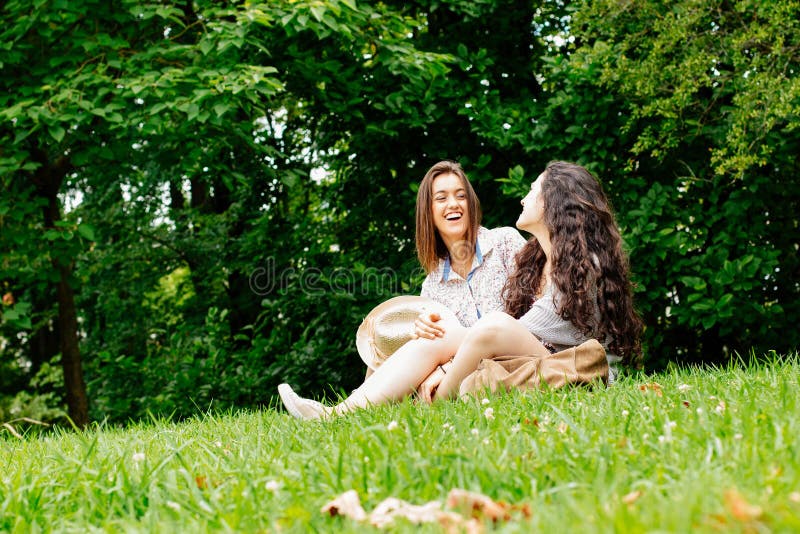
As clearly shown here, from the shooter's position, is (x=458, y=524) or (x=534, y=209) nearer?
(x=458, y=524)

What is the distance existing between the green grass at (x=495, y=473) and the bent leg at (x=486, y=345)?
790 millimetres

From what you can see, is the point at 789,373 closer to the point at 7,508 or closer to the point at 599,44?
the point at 7,508

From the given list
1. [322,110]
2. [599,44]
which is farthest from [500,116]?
[322,110]

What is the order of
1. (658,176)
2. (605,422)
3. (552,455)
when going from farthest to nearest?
(658,176) < (605,422) < (552,455)

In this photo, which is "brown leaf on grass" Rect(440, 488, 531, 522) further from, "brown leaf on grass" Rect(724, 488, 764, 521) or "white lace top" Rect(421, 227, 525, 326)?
"white lace top" Rect(421, 227, 525, 326)

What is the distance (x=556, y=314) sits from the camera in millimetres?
3350

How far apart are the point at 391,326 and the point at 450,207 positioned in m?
0.79

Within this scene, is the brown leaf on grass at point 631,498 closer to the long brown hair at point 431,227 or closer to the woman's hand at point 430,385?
the woman's hand at point 430,385

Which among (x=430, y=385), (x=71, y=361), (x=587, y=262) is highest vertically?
(x=587, y=262)

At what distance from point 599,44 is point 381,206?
7.75 feet

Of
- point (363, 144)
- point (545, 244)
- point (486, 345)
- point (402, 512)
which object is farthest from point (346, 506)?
point (363, 144)

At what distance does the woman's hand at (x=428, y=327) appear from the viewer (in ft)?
11.4

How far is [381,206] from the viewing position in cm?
661

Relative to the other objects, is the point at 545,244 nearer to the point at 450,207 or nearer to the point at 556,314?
the point at 556,314
